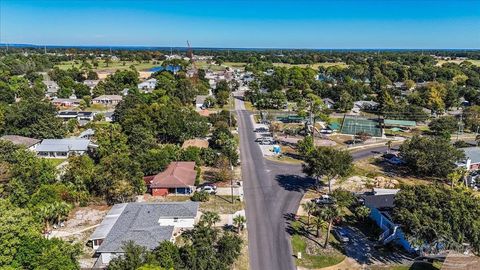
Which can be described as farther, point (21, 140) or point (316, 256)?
point (21, 140)

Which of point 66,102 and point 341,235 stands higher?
point 66,102

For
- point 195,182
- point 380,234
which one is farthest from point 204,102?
point 380,234

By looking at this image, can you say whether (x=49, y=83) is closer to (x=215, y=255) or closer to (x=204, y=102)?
(x=204, y=102)

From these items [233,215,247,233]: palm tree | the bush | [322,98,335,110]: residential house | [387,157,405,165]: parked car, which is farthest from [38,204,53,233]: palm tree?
[322,98,335,110]: residential house

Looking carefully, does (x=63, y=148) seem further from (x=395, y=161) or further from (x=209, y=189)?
(x=395, y=161)

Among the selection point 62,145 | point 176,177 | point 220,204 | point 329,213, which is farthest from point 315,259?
point 62,145
